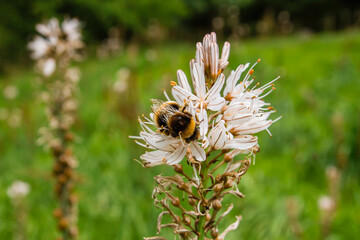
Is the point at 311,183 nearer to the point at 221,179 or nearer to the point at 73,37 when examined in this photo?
the point at 73,37

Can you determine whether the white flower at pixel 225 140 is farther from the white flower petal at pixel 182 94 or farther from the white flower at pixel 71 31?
the white flower at pixel 71 31

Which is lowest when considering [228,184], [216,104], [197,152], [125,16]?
[228,184]

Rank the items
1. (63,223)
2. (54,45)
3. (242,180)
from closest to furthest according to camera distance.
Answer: (63,223), (54,45), (242,180)

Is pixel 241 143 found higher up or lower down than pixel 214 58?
lower down

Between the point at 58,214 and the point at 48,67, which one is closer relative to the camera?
the point at 58,214

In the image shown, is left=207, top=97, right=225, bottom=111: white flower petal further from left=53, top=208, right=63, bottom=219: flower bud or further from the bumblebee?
left=53, top=208, right=63, bottom=219: flower bud

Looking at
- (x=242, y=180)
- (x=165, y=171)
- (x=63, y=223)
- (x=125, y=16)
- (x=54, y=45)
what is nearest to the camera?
(x=63, y=223)

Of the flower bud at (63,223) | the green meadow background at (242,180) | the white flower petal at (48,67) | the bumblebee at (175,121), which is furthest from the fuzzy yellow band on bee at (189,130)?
the white flower petal at (48,67)

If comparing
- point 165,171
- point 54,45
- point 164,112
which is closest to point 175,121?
point 164,112

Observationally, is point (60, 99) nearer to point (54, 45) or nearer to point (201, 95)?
point (54, 45)
